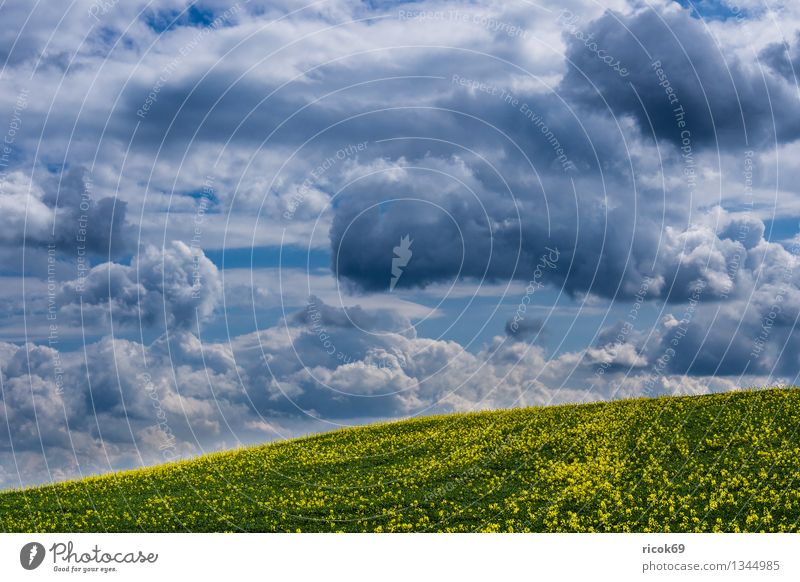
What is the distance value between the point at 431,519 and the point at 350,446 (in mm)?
19191

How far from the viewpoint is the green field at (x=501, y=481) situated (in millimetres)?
30047

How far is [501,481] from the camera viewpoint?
35.8 m

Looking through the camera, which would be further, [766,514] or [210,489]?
[210,489]

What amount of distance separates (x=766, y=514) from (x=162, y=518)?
25931 millimetres

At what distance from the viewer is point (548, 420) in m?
48.5

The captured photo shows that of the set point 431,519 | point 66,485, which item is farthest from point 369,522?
point 66,485

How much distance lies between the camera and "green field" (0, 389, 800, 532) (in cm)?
3005

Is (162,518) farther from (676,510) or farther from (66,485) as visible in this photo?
(676,510)

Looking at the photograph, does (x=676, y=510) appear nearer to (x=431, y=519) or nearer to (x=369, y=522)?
(x=431, y=519)
